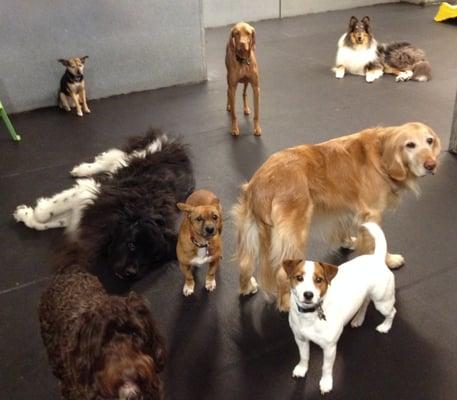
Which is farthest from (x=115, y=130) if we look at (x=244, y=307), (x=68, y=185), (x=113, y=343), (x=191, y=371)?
(x=113, y=343)

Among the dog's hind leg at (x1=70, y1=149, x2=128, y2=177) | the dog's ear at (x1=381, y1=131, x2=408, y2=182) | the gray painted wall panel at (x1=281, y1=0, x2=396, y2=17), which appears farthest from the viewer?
the gray painted wall panel at (x1=281, y1=0, x2=396, y2=17)

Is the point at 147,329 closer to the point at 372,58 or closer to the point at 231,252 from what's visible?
the point at 231,252

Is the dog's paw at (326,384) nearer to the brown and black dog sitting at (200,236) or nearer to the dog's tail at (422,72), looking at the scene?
the brown and black dog sitting at (200,236)

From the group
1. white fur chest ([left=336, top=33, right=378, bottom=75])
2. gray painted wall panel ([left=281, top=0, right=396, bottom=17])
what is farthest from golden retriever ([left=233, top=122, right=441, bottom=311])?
gray painted wall panel ([left=281, top=0, right=396, bottom=17])

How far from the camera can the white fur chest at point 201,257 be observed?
2641mm

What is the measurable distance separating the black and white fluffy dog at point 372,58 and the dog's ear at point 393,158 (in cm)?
390

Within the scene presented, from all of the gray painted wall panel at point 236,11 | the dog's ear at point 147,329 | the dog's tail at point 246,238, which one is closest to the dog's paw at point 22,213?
the dog's tail at point 246,238

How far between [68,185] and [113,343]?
2.72 meters

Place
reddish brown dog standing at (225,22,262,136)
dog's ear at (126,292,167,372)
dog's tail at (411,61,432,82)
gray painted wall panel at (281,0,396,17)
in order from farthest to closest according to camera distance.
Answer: gray painted wall panel at (281,0,396,17)
dog's tail at (411,61,432,82)
reddish brown dog standing at (225,22,262,136)
dog's ear at (126,292,167,372)

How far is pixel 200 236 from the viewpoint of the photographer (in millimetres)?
2520

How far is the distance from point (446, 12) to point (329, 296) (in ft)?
26.2

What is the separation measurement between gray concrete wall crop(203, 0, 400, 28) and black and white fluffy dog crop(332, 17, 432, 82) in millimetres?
3298

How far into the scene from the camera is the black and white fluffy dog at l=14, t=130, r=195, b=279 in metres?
2.91

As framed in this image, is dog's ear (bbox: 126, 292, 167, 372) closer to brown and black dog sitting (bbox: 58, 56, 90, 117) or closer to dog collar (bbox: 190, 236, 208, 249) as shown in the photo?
dog collar (bbox: 190, 236, 208, 249)
